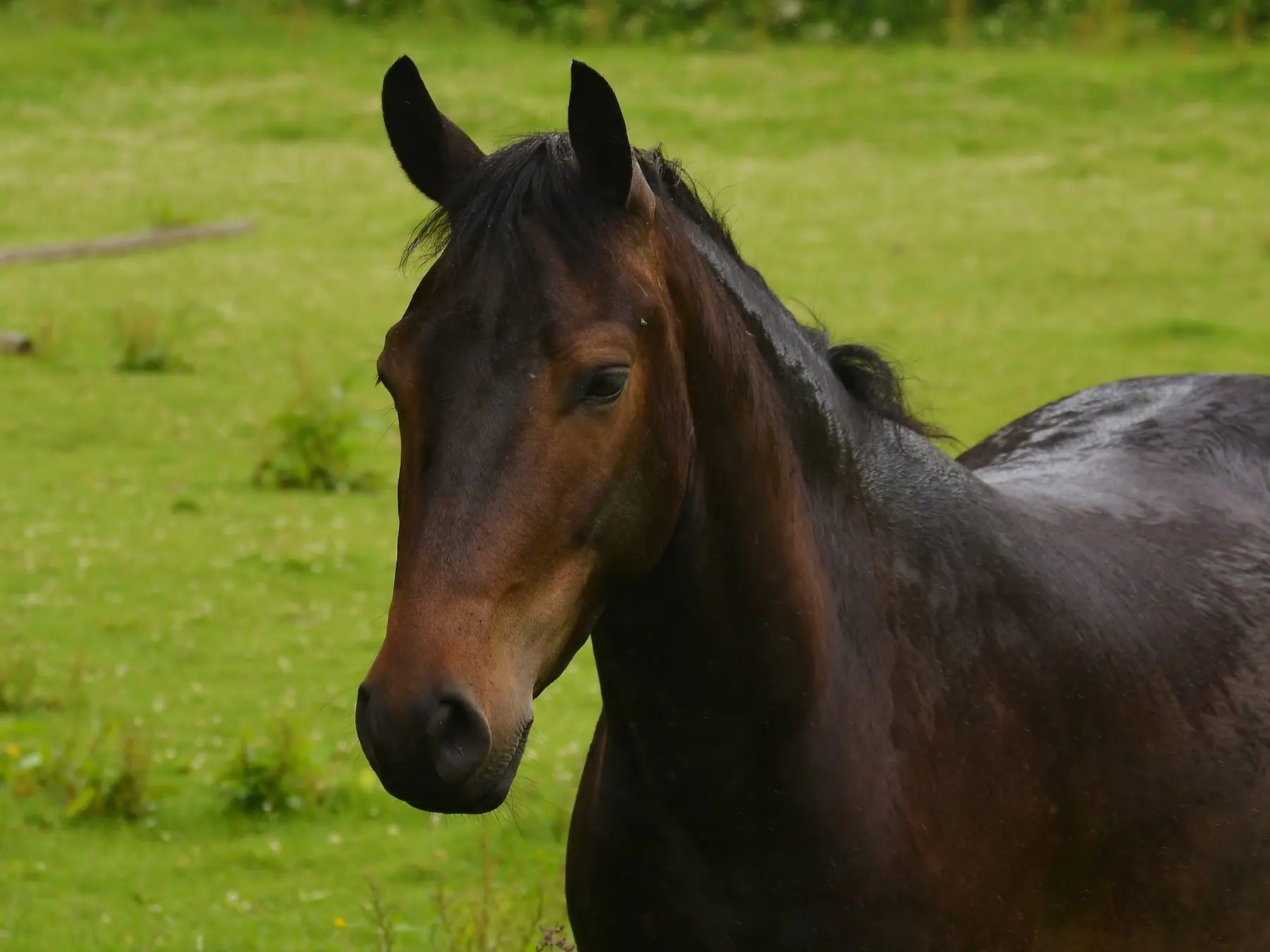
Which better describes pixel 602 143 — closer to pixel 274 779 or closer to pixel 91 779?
pixel 274 779

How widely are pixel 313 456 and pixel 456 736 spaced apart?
7676 mm

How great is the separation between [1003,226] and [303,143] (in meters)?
7.30

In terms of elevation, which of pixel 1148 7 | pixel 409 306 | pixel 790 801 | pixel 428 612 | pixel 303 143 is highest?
pixel 409 306

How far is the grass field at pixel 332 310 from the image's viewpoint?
19.9 feet

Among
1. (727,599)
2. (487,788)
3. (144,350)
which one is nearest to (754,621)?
(727,599)

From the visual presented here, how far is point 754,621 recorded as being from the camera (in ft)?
9.86

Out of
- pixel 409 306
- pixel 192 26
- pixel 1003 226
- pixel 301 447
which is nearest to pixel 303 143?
pixel 192 26

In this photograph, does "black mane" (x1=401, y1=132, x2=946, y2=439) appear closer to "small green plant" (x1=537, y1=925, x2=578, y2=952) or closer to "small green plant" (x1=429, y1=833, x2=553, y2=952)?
"small green plant" (x1=537, y1=925, x2=578, y2=952)

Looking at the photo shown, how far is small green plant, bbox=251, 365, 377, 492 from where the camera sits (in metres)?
9.90

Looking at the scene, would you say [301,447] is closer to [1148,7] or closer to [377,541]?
[377,541]

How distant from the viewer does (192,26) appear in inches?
917

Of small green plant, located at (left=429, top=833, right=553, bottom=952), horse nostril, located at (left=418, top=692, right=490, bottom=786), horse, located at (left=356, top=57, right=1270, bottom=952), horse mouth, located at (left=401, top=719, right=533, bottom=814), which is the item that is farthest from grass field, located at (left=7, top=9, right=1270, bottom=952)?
horse nostril, located at (left=418, top=692, right=490, bottom=786)

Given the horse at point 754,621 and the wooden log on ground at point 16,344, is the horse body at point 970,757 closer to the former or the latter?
the horse at point 754,621

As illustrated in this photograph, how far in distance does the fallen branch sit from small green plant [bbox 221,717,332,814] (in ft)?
31.4
